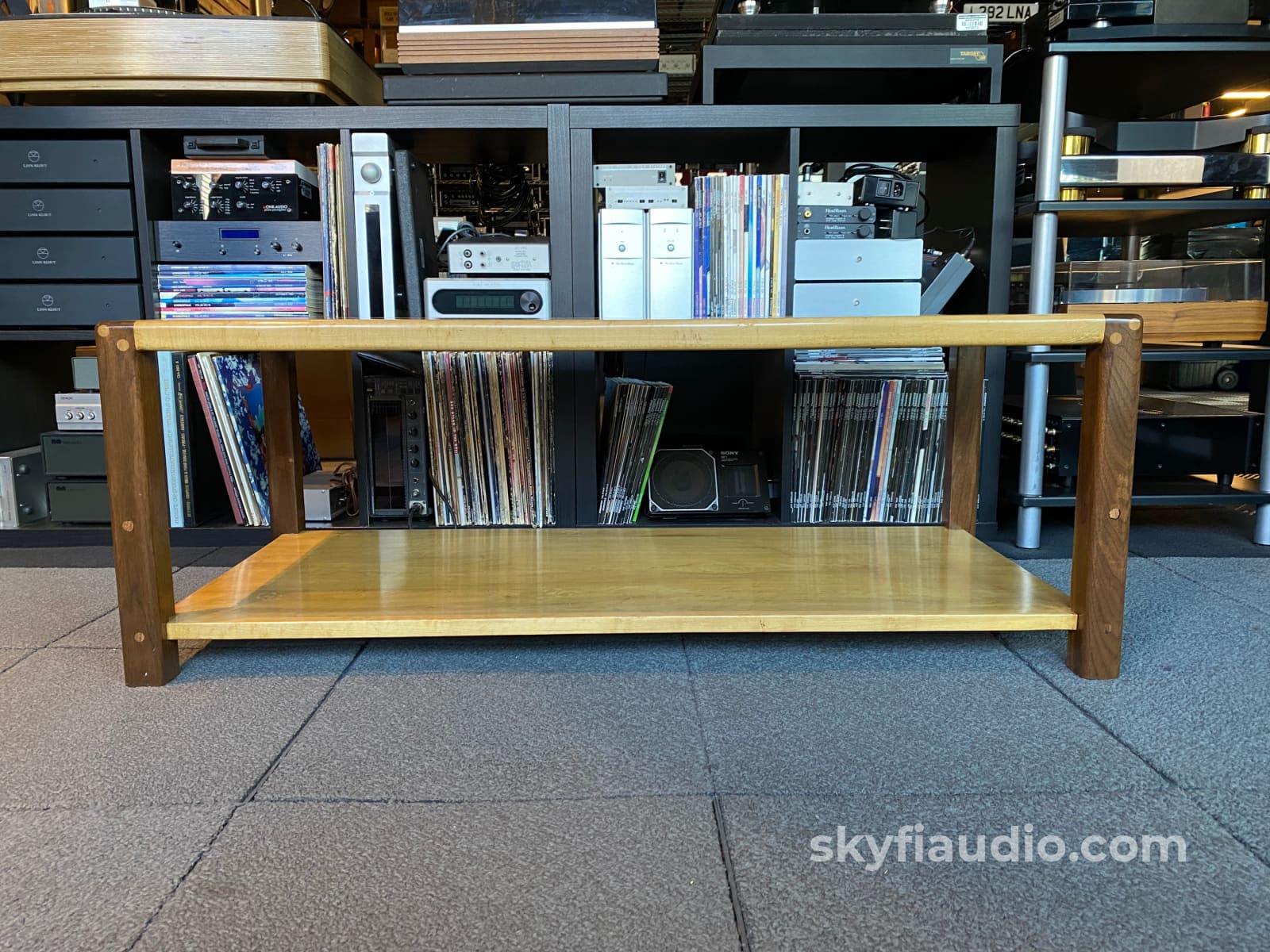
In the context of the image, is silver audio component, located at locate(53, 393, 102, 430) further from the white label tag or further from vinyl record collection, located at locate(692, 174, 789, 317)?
the white label tag

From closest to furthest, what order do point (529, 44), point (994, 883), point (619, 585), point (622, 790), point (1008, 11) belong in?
point (994, 883)
point (622, 790)
point (619, 585)
point (529, 44)
point (1008, 11)

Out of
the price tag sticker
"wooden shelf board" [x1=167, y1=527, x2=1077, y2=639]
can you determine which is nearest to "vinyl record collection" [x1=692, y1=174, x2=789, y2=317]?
"wooden shelf board" [x1=167, y1=527, x2=1077, y2=639]

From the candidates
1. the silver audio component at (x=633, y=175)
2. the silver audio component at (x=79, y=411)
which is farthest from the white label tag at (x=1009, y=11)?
the silver audio component at (x=79, y=411)

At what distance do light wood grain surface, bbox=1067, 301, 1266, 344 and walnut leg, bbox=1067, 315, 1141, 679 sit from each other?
81cm

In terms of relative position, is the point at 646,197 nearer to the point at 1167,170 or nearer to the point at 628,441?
the point at 628,441

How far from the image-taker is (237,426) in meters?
1.80

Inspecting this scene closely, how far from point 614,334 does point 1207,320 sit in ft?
4.68

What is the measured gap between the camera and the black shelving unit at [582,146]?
1606mm

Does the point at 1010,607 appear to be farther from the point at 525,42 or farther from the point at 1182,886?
the point at 525,42

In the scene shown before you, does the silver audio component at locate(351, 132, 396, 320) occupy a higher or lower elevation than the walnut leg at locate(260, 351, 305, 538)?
higher

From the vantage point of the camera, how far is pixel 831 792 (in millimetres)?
806

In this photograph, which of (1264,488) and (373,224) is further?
(1264,488)

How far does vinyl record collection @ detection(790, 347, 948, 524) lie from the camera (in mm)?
1783

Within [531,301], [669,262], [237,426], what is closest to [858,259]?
[669,262]
